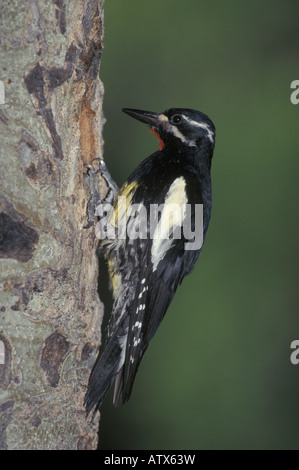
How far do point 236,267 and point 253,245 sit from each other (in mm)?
173

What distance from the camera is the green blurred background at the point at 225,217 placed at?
140 inches

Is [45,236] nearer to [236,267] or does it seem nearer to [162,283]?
[162,283]

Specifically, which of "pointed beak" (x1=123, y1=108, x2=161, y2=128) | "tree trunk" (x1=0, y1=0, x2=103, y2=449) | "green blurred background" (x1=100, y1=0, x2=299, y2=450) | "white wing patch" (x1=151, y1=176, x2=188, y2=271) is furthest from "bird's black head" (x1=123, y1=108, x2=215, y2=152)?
"green blurred background" (x1=100, y1=0, x2=299, y2=450)

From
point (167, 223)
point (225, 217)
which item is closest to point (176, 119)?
point (167, 223)

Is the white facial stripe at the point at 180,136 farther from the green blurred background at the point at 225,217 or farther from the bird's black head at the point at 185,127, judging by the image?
the green blurred background at the point at 225,217

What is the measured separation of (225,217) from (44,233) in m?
2.00

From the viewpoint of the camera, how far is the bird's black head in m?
2.75

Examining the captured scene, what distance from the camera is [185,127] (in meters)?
2.77

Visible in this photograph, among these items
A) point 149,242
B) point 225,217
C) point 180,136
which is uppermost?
point 180,136

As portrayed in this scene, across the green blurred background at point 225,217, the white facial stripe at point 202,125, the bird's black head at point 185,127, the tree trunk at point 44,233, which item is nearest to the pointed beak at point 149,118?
the bird's black head at point 185,127

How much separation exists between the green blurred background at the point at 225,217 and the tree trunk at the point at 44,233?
1565 mm

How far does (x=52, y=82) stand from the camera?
6.22 feet

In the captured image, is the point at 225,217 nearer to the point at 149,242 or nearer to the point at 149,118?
the point at 149,118

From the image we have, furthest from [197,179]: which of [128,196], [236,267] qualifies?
[236,267]
